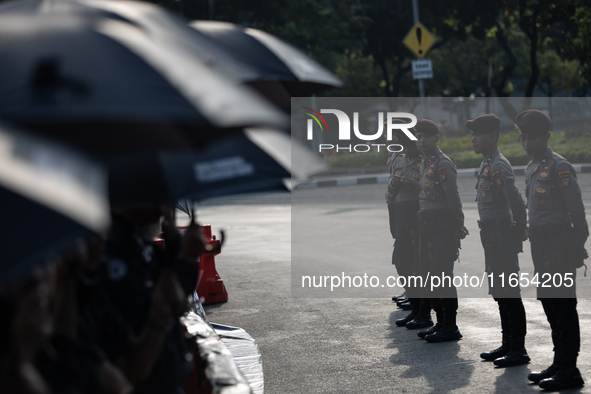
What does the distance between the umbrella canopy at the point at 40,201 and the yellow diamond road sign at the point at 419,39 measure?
24047 mm

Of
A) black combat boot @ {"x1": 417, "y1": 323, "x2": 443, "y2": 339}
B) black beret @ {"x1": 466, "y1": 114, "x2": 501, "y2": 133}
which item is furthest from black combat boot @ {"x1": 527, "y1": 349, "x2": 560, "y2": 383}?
black beret @ {"x1": 466, "y1": 114, "x2": 501, "y2": 133}

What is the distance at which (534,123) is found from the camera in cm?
545

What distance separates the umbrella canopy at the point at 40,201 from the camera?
4.54 ft

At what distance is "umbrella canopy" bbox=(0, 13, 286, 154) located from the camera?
1567mm

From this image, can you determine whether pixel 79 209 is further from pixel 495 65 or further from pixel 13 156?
pixel 495 65

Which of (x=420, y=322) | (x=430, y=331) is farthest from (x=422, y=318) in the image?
(x=430, y=331)

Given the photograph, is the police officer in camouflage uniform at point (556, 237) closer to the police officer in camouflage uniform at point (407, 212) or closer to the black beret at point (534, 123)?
the black beret at point (534, 123)

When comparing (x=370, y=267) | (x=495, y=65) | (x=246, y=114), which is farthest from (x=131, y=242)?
(x=495, y=65)

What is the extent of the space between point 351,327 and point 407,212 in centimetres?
143

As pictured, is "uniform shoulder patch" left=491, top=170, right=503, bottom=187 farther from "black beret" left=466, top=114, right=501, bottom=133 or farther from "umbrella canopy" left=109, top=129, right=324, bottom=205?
"umbrella canopy" left=109, top=129, right=324, bottom=205

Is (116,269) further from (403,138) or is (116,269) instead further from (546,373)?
(403,138)

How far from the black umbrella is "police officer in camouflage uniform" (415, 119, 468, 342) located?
3625 mm

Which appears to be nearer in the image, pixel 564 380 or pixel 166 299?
pixel 166 299

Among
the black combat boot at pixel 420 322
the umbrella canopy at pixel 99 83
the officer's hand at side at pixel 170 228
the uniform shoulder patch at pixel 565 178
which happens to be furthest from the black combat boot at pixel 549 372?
the umbrella canopy at pixel 99 83
